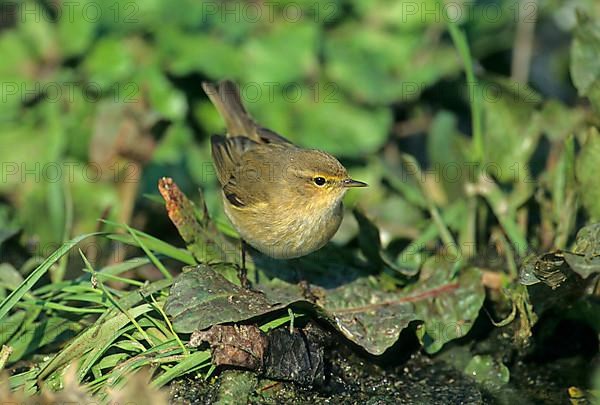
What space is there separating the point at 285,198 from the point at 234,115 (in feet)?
3.16

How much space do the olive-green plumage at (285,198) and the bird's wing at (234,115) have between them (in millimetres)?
350

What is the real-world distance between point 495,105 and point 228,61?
200 centimetres

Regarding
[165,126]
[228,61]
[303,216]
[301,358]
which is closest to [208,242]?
[303,216]

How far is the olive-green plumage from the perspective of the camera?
4.09 m

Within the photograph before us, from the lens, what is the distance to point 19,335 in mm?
3863

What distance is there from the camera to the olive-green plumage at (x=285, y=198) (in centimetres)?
409

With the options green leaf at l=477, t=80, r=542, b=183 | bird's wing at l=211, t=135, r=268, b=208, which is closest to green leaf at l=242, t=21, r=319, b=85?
bird's wing at l=211, t=135, r=268, b=208

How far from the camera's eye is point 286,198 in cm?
424

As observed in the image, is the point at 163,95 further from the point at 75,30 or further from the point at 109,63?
the point at 75,30

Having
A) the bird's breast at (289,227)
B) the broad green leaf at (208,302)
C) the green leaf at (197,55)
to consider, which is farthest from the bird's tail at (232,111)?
the broad green leaf at (208,302)

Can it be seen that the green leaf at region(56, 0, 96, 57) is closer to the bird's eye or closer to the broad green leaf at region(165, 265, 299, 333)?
the bird's eye

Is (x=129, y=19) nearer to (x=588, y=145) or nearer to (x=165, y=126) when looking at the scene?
(x=165, y=126)

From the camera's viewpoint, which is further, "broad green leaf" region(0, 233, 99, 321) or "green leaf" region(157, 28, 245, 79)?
"green leaf" region(157, 28, 245, 79)

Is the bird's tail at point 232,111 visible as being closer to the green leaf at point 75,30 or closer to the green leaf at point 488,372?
the green leaf at point 75,30
